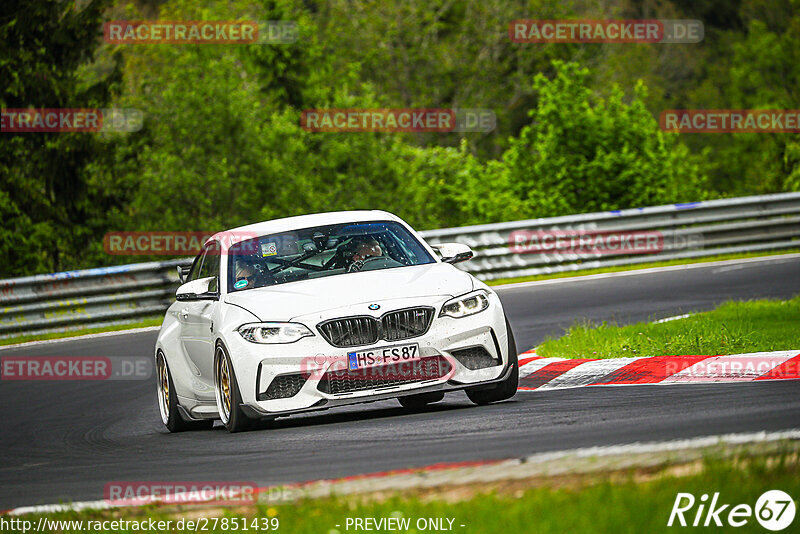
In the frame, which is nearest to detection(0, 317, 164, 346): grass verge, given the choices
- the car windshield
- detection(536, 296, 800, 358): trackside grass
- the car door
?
detection(536, 296, 800, 358): trackside grass

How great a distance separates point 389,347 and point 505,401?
1.18 metres

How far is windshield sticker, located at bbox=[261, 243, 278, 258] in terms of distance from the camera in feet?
32.1

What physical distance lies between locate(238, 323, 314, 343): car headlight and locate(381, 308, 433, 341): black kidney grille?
489 mm

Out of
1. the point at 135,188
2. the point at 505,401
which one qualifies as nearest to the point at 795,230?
the point at 505,401

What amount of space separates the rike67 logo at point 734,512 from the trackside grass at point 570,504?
0.02 metres

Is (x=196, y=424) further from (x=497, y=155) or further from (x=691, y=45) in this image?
(x=691, y=45)

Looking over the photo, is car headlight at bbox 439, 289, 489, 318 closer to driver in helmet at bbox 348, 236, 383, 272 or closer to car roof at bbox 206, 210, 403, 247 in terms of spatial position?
driver in helmet at bbox 348, 236, 383, 272

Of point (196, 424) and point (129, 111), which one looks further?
point (129, 111)

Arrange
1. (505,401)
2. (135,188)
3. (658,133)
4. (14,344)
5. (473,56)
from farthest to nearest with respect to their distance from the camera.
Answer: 1. (473,56)
2. (135,188)
3. (658,133)
4. (14,344)
5. (505,401)

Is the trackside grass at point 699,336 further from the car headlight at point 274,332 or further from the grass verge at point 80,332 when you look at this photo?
the grass verge at point 80,332

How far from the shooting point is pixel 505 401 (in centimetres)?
935

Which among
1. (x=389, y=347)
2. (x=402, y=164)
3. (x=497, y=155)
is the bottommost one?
(x=497, y=155)

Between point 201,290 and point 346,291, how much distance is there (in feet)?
4.70

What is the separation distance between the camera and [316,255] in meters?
9.80
